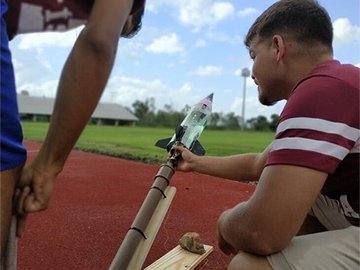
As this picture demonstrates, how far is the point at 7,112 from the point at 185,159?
1481 mm

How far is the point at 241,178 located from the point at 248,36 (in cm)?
87

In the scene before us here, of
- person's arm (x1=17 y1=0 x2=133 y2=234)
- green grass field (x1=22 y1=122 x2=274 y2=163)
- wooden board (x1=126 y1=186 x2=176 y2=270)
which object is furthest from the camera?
green grass field (x1=22 y1=122 x2=274 y2=163)

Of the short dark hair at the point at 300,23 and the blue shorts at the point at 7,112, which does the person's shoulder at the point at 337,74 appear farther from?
the blue shorts at the point at 7,112

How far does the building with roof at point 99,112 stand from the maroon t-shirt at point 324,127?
2016 inches

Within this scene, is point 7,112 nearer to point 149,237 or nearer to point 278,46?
point 149,237

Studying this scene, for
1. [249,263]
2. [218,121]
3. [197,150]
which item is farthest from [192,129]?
[218,121]

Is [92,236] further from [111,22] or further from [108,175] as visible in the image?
[108,175]

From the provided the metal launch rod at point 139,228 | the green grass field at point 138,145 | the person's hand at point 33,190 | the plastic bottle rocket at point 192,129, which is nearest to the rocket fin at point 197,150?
the plastic bottle rocket at point 192,129

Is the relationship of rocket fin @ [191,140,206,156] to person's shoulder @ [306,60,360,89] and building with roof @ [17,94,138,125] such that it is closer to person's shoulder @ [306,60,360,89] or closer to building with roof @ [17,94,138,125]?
person's shoulder @ [306,60,360,89]

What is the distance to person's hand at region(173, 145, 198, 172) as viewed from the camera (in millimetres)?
2488

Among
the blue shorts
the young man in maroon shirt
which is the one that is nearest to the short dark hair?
the young man in maroon shirt

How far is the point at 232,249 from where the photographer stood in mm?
1962

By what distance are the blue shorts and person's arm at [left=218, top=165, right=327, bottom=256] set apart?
91 centimetres

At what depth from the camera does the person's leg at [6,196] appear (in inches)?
45.4
